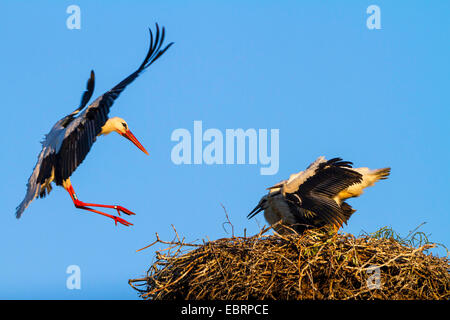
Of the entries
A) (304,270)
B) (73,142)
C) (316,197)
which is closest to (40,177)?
(73,142)

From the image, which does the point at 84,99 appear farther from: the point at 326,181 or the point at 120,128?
the point at 326,181

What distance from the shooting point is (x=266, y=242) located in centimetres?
589

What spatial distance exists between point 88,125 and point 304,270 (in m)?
3.31

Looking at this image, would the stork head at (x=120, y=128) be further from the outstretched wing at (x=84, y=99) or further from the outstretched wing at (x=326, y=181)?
the outstretched wing at (x=326, y=181)

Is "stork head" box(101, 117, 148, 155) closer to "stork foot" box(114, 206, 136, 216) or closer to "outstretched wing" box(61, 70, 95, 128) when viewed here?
"outstretched wing" box(61, 70, 95, 128)

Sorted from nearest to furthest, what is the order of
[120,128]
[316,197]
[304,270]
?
[304,270] < [316,197] < [120,128]

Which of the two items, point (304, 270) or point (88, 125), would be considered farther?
point (88, 125)

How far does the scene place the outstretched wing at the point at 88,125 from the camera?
7.18 metres

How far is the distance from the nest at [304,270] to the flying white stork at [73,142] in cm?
196

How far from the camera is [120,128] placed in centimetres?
889
